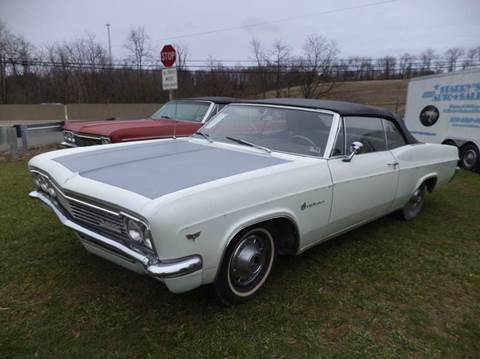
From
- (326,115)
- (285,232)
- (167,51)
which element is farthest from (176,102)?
(285,232)

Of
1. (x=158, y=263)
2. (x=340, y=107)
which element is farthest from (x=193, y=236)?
(x=340, y=107)

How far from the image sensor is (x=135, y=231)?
224 cm

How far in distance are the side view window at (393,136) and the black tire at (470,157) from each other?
18.1 ft

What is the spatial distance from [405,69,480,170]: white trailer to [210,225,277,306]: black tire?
311 inches

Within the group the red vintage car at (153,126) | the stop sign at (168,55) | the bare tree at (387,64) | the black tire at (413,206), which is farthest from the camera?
the bare tree at (387,64)

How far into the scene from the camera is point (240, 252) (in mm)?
2711

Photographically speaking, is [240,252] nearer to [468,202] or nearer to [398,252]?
[398,252]

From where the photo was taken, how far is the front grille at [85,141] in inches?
239

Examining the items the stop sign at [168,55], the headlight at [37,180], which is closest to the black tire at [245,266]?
the headlight at [37,180]

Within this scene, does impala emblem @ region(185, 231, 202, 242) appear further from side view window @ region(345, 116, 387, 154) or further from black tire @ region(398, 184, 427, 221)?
black tire @ region(398, 184, 427, 221)

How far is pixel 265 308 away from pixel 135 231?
4.04ft

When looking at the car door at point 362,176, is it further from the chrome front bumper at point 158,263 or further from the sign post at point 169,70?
the sign post at point 169,70

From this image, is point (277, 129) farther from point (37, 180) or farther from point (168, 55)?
point (168, 55)

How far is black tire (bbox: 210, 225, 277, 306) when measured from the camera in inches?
102
